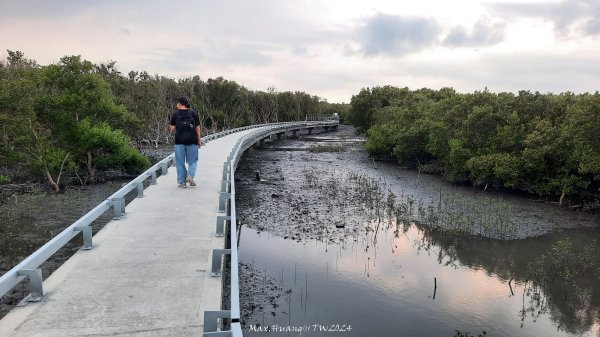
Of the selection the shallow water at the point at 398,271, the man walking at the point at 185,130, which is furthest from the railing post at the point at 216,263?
the man walking at the point at 185,130

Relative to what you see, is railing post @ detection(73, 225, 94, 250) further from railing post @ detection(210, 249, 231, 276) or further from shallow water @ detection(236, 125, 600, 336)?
shallow water @ detection(236, 125, 600, 336)

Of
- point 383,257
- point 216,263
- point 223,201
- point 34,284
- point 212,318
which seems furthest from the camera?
point 383,257

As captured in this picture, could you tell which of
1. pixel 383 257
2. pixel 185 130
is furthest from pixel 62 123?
pixel 383 257

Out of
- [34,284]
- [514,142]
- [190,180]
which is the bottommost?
[34,284]

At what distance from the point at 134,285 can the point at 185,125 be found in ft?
17.8

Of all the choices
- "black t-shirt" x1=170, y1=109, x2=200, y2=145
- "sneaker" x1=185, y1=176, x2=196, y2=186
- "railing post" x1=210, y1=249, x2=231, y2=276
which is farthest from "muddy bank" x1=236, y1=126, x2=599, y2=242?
"railing post" x1=210, y1=249, x2=231, y2=276

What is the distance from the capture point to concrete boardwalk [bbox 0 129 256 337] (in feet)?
14.0

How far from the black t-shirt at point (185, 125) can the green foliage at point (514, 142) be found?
15814 mm

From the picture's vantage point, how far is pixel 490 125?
23688 mm

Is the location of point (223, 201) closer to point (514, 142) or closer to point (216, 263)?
point (216, 263)

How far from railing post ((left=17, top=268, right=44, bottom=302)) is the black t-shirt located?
5.74 metres

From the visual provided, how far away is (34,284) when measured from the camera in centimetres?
471

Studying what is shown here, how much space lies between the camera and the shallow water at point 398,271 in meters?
8.91

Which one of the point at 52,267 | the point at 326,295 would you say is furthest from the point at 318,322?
the point at 52,267
